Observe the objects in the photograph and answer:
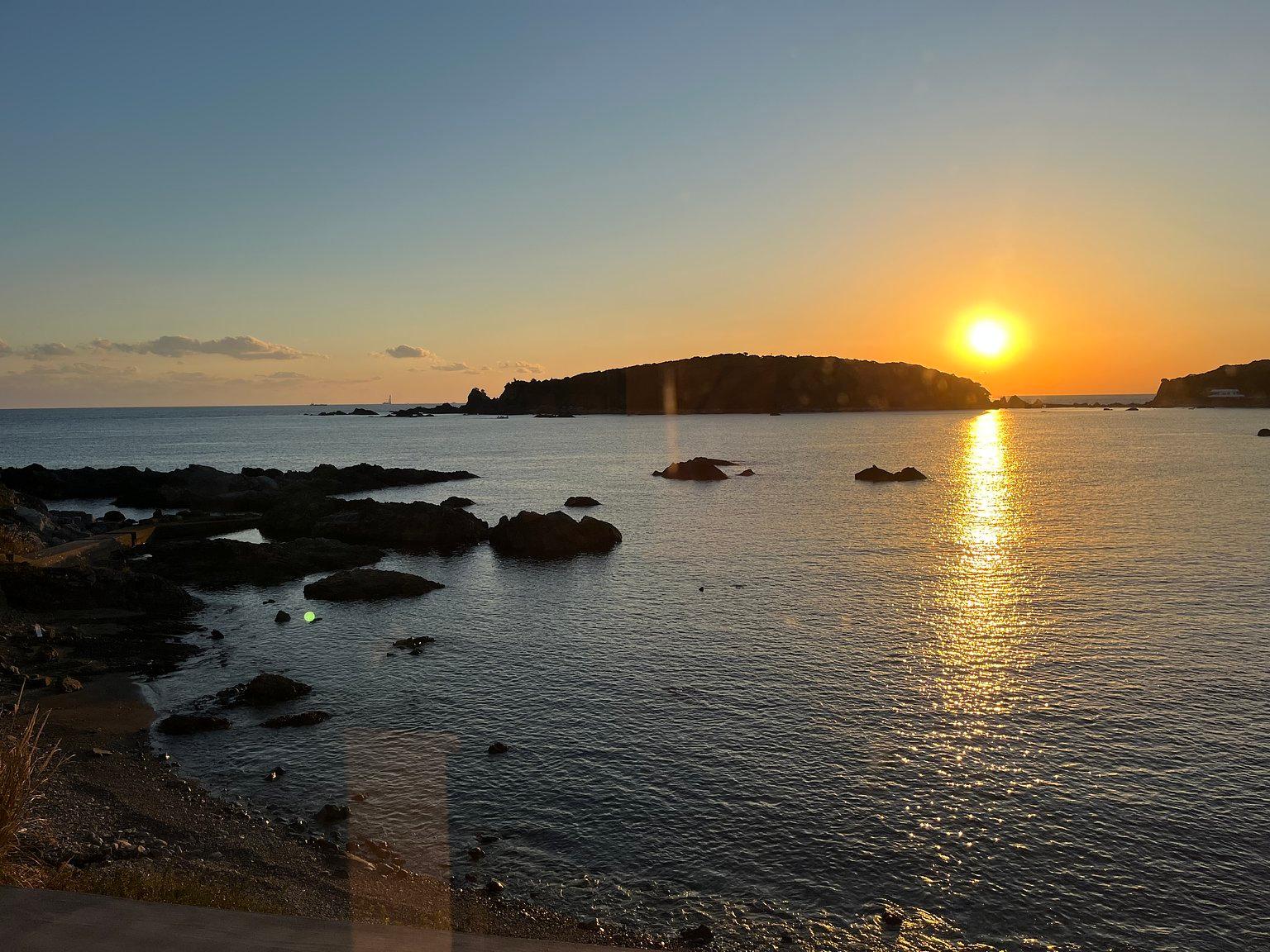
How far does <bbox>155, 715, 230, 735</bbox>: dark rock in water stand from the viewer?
87.6 ft

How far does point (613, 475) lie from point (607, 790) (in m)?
99.5

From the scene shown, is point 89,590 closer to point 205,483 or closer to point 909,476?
point 205,483

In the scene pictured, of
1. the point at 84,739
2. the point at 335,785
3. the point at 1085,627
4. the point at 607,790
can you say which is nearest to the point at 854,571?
the point at 1085,627

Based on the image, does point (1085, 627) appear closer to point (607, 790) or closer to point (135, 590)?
point (607, 790)

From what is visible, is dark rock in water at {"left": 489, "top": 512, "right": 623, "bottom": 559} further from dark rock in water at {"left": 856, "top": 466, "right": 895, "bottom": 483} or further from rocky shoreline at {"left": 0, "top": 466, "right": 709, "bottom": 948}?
dark rock in water at {"left": 856, "top": 466, "right": 895, "bottom": 483}

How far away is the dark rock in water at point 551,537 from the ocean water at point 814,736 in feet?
8.17

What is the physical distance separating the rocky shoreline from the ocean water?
115cm

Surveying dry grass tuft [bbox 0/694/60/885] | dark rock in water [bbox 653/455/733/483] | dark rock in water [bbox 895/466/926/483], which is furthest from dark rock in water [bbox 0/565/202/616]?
dark rock in water [bbox 895/466/926/483]

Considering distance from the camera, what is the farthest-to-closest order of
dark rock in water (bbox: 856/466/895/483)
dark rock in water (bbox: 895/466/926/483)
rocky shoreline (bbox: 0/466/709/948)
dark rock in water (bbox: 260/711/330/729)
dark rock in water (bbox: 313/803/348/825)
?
dark rock in water (bbox: 895/466/926/483) → dark rock in water (bbox: 856/466/895/483) → dark rock in water (bbox: 260/711/330/729) → dark rock in water (bbox: 313/803/348/825) → rocky shoreline (bbox: 0/466/709/948)

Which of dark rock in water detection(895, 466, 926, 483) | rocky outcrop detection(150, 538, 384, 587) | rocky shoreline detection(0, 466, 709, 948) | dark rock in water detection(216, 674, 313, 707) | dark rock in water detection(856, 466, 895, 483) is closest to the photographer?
rocky shoreline detection(0, 466, 709, 948)

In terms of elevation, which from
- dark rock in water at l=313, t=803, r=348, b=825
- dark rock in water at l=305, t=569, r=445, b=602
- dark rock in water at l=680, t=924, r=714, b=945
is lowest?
dark rock in water at l=680, t=924, r=714, b=945

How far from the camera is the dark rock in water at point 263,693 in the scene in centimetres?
2938

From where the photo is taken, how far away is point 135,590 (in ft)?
144

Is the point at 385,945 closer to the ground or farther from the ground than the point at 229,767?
farther from the ground
